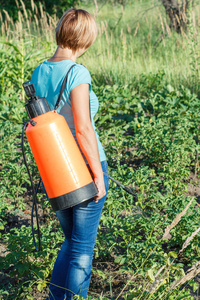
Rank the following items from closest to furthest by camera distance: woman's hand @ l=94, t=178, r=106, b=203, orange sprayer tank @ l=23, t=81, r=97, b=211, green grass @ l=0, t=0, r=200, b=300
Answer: orange sprayer tank @ l=23, t=81, r=97, b=211 → woman's hand @ l=94, t=178, r=106, b=203 → green grass @ l=0, t=0, r=200, b=300

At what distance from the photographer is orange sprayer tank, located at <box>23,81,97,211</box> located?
6.40 feet

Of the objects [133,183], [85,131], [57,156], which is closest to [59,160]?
[57,156]

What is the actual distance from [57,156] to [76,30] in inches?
27.2

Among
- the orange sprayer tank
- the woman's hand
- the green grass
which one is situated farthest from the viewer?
the green grass

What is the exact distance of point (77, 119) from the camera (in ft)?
6.53

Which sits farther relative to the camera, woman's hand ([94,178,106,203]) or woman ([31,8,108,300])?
woman's hand ([94,178,106,203])

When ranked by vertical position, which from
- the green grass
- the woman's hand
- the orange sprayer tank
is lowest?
the green grass

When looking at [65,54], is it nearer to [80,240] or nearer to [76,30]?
[76,30]

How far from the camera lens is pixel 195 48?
20.5ft

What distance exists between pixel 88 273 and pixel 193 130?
9.64 feet

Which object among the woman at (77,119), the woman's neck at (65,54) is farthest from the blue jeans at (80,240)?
the woman's neck at (65,54)

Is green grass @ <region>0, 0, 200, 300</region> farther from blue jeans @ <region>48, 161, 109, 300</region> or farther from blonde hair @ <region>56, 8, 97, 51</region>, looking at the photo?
blonde hair @ <region>56, 8, 97, 51</region>

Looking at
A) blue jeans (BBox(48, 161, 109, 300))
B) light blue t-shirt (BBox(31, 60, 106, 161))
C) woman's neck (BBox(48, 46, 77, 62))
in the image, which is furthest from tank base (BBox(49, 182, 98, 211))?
woman's neck (BBox(48, 46, 77, 62))

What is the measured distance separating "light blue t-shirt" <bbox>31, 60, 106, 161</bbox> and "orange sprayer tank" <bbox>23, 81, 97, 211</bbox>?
12cm
